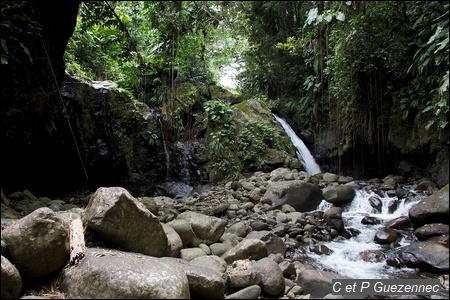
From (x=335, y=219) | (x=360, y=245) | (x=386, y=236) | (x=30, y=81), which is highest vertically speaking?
(x=30, y=81)

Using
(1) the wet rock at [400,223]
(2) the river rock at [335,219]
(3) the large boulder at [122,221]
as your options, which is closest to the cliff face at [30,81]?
(3) the large boulder at [122,221]

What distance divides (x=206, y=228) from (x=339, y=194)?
3.86 meters

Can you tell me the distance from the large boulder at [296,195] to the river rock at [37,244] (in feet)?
16.4

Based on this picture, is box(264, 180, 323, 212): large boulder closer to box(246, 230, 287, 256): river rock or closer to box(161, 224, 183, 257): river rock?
box(246, 230, 287, 256): river rock

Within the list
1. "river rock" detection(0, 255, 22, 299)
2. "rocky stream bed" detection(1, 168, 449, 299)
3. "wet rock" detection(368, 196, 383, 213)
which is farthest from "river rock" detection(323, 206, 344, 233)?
"river rock" detection(0, 255, 22, 299)

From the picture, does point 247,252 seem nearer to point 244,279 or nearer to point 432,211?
point 244,279

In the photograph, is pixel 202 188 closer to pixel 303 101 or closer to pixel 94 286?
pixel 303 101

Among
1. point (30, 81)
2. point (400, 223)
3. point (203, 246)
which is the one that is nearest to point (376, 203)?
point (400, 223)

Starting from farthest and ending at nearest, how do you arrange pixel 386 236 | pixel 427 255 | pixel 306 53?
pixel 306 53 → pixel 386 236 → pixel 427 255

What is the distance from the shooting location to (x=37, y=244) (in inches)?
97.9

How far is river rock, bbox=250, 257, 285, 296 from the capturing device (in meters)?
3.13

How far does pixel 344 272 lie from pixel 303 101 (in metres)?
8.80

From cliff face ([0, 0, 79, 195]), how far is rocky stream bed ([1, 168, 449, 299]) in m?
1.34

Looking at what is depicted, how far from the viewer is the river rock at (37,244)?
8.02 ft
